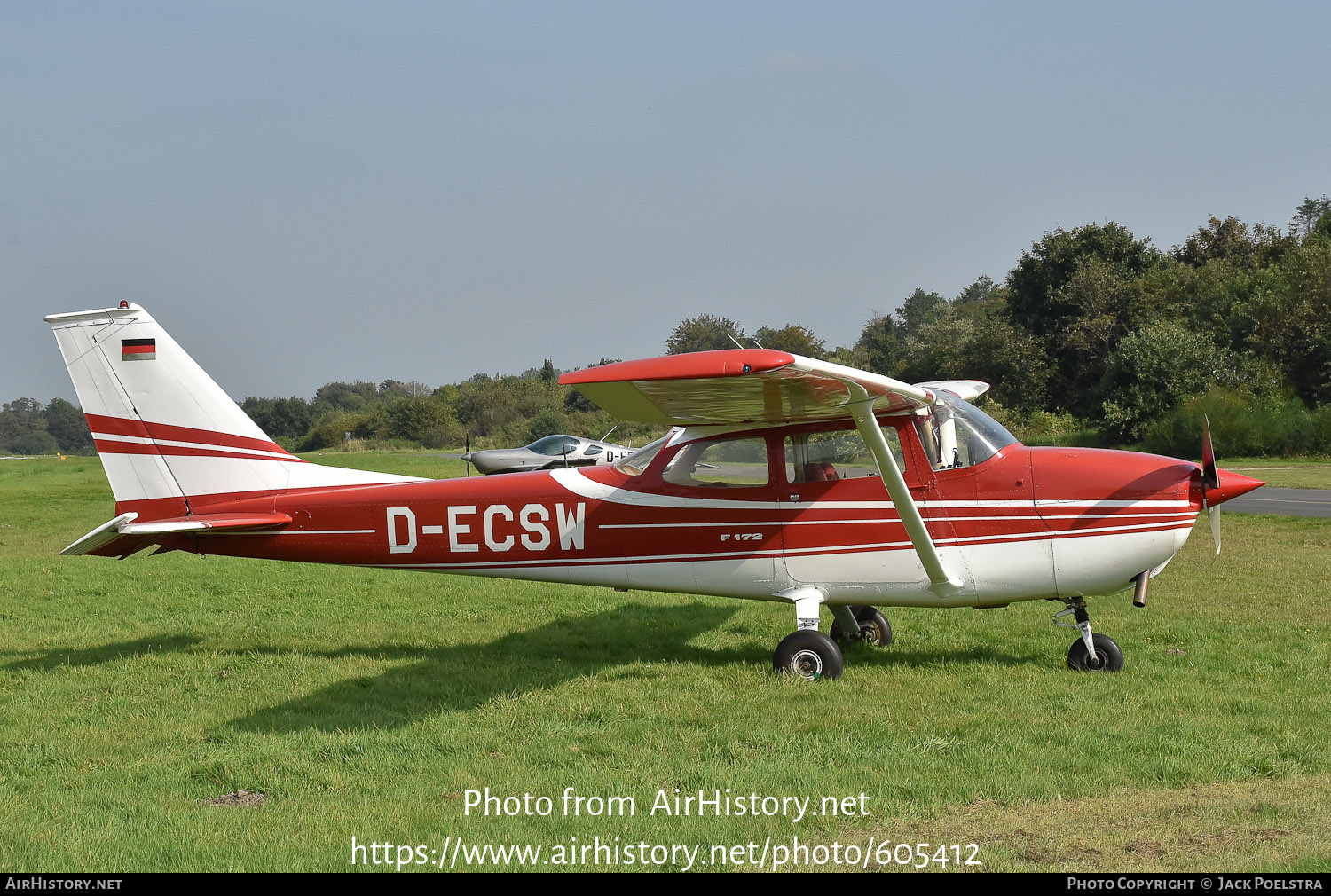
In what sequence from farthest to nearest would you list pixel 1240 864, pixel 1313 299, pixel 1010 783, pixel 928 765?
pixel 1313 299 < pixel 928 765 < pixel 1010 783 < pixel 1240 864

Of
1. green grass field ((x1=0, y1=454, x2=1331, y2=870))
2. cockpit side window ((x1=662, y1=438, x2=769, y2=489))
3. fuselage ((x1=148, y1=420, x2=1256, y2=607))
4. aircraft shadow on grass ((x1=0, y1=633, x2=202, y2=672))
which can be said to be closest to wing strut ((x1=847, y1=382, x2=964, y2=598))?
fuselage ((x1=148, y1=420, x2=1256, y2=607))

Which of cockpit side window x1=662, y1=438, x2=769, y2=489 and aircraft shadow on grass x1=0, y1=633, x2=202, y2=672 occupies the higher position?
cockpit side window x1=662, y1=438, x2=769, y2=489

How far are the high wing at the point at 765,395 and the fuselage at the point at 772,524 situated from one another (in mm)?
290

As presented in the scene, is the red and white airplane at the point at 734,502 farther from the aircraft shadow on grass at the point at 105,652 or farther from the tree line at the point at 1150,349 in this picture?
the tree line at the point at 1150,349

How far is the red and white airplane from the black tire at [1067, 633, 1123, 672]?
1cm

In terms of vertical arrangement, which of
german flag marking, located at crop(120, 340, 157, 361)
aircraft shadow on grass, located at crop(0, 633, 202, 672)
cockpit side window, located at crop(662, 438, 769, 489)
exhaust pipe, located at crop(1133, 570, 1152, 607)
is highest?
german flag marking, located at crop(120, 340, 157, 361)

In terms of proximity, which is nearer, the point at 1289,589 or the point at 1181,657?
the point at 1181,657

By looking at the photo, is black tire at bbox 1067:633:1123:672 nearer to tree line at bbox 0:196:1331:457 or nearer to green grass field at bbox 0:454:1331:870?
green grass field at bbox 0:454:1331:870

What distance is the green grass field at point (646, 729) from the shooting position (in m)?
4.49

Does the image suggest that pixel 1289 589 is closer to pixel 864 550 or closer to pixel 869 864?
pixel 864 550

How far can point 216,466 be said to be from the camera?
8.46 meters

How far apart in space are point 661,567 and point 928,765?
3108 millimetres

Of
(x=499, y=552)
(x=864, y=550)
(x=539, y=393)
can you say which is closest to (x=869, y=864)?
(x=864, y=550)

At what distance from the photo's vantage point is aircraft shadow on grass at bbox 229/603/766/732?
6668 mm
